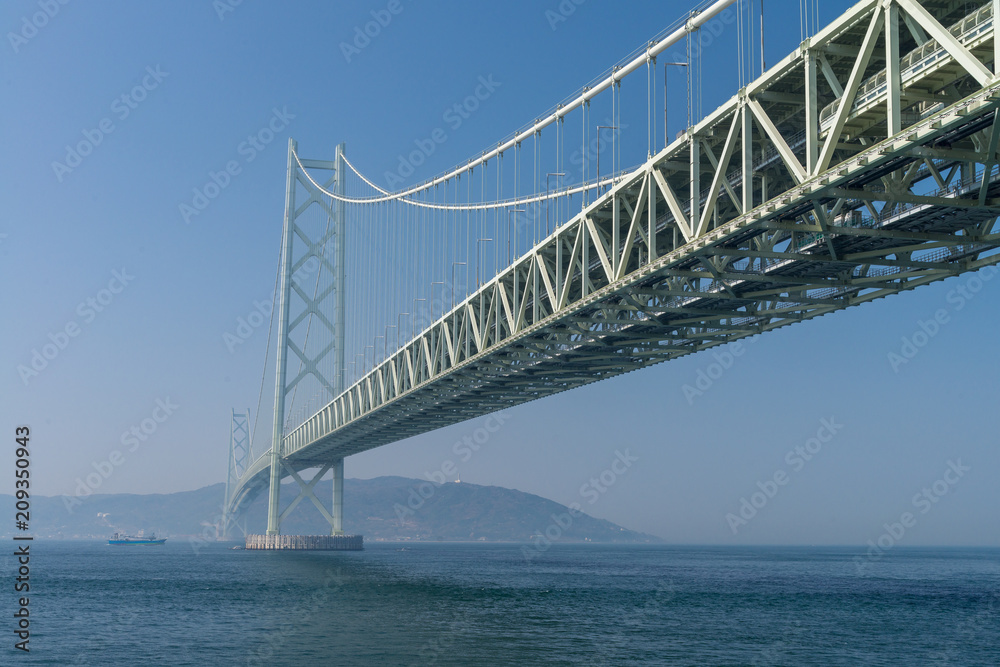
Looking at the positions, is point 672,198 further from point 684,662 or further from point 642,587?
point 642,587

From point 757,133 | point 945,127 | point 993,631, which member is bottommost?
point 993,631

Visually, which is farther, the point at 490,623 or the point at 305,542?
the point at 305,542

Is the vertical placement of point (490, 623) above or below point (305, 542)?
below

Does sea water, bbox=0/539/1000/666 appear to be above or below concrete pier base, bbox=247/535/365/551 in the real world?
below

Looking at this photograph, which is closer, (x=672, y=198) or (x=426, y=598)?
(x=672, y=198)

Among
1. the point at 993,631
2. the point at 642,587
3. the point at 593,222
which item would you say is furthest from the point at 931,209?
the point at 642,587

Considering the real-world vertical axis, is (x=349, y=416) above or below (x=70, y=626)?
above

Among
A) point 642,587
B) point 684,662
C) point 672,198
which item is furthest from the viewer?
point 642,587

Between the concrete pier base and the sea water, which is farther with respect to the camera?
the concrete pier base

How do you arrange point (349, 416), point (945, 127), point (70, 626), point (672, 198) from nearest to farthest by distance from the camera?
point (945, 127) → point (672, 198) → point (70, 626) → point (349, 416)

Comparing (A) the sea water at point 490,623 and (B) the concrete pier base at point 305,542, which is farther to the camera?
(B) the concrete pier base at point 305,542

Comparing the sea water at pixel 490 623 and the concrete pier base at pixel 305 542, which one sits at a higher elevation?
the concrete pier base at pixel 305 542
